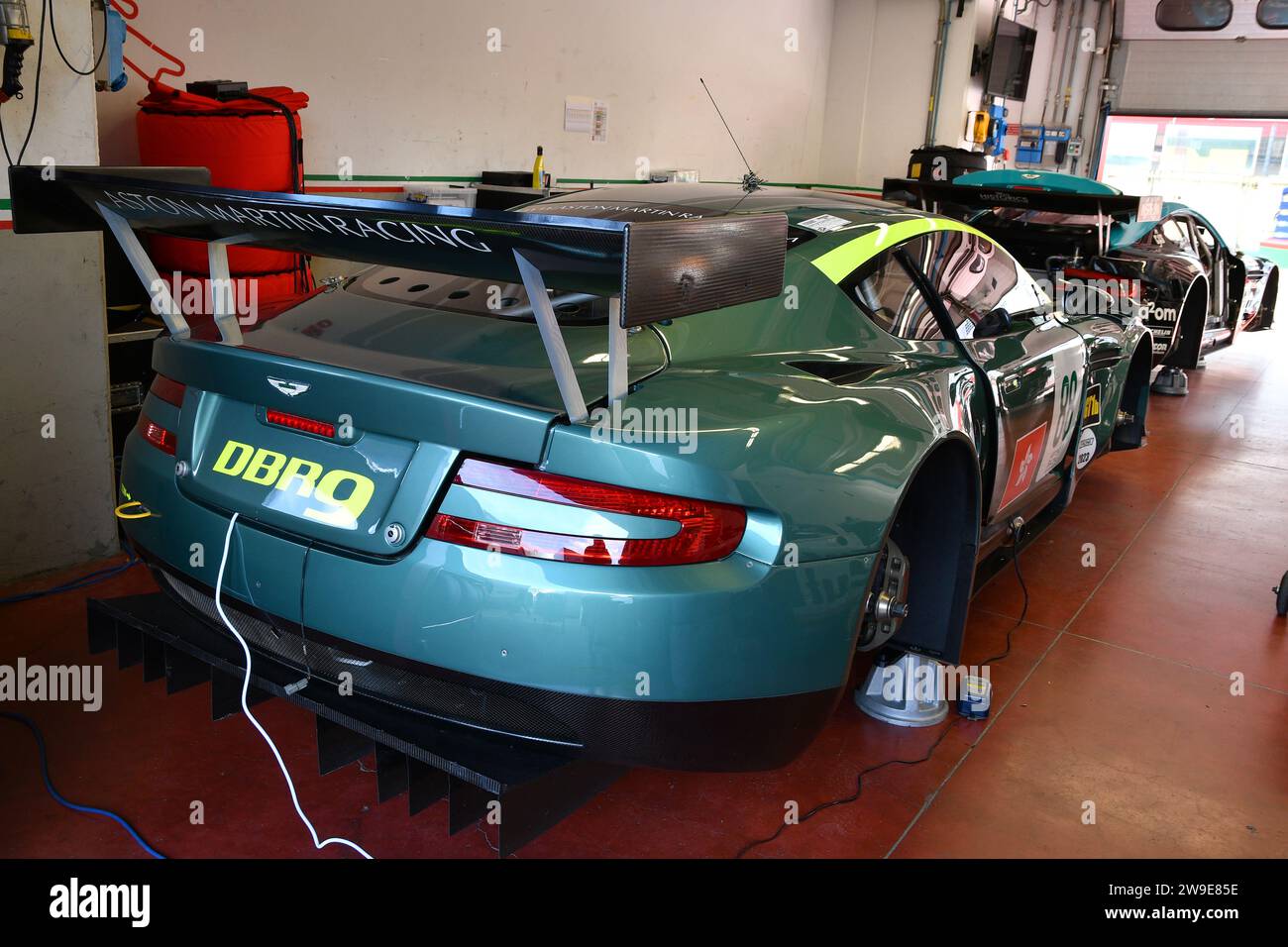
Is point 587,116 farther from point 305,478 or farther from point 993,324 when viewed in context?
point 305,478

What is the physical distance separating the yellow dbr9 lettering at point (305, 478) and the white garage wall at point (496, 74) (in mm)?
3510

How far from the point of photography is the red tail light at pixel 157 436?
2.06m

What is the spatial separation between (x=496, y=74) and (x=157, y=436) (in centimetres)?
512

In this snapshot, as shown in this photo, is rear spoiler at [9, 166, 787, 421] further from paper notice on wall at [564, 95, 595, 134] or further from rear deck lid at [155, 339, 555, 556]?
paper notice on wall at [564, 95, 595, 134]

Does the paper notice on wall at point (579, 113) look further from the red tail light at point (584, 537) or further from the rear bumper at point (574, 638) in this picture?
the red tail light at point (584, 537)

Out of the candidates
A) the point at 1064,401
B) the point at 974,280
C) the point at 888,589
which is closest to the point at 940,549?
the point at 888,589

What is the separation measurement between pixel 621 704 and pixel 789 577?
14.1 inches

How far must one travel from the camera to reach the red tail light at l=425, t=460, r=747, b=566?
1645 mm

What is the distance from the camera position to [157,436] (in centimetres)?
211

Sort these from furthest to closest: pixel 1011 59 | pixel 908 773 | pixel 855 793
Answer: pixel 1011 59 → pixel 908 773 → pixel 855 793

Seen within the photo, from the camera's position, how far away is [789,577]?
1.78m
